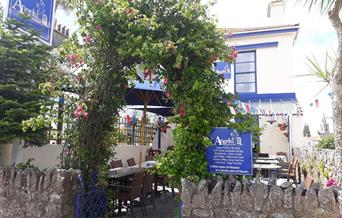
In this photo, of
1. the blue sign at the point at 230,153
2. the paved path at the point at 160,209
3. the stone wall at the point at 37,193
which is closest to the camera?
the blue sign at the point at 230,153

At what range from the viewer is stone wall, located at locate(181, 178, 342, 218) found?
3668mm

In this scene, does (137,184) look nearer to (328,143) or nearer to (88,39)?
(88,39)

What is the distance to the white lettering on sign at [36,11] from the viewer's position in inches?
238

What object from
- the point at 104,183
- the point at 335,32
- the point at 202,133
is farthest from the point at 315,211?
the point at 104,183

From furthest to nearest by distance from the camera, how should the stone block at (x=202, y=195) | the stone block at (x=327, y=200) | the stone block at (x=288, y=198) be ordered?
the stone block at (x=202, y=195), the stone block at (x=288, y=198), the stone block at (x=327, y=200)

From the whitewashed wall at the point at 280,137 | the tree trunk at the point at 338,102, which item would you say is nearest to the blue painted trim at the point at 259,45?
the whitewashed wall at the point at 280,137

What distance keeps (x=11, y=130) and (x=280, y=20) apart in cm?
1582

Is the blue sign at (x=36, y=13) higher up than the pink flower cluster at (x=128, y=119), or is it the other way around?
the blue sign at (x=36, y=13)

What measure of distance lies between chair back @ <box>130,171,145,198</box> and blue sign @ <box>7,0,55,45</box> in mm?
3639

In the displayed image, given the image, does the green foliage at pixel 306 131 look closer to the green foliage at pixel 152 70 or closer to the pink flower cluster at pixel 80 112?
Answer: the green foliage at pixel 152 70

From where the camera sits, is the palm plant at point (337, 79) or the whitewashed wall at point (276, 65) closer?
the palm plant at point (337, 79)

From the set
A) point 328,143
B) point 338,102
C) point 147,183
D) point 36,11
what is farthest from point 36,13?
point 328,143

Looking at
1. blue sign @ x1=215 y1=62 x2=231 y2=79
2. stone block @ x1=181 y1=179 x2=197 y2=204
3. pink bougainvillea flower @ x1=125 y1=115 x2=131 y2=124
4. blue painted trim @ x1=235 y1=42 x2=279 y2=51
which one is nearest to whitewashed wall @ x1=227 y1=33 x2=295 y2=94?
blue painted trim @ x1=235 y1=42 x2=279 y2=51

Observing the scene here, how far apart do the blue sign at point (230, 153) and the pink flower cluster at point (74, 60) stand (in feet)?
8.71
